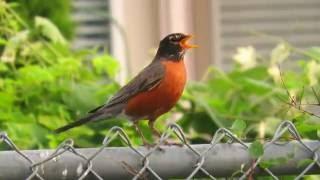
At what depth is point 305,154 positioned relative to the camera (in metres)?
2.86

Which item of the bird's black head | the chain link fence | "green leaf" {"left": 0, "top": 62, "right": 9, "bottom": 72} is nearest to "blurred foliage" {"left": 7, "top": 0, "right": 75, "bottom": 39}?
"green leaf" {"left": 0, "top": 62, "right": 9, "bottom": 72}

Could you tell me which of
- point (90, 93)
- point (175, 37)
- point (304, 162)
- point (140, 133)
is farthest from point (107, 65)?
point (304, 162)

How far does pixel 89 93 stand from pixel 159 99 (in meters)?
0.70

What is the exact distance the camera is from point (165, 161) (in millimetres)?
2770

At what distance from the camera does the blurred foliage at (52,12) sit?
6.38 meters

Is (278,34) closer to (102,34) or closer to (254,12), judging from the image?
(254,12)

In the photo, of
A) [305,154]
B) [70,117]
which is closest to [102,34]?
[70,117]

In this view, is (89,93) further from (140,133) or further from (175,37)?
(140,133)

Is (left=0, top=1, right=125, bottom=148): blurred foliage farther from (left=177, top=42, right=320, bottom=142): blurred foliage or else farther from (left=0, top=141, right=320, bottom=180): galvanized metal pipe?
(left=0, top=141, right=320, bottom=180): galvanized metal pipe

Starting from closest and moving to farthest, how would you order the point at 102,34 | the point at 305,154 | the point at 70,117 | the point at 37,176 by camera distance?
the point at 37,176, the point at 305,154, the point at 70,117, the point at 102,34

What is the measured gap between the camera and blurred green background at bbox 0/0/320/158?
4.09m

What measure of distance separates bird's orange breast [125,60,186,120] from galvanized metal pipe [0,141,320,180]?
2.83 feet

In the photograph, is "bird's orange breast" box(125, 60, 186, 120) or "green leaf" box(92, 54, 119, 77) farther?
"green leaf" box(92, 54, 119, 77)

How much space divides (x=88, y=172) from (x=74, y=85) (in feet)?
5.82
